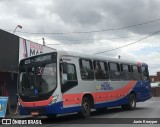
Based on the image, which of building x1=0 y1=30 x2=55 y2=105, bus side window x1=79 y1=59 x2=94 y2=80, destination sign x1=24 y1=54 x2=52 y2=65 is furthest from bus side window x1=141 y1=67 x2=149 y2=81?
destination sign x1=24 y1=54 x2=52 y2=65

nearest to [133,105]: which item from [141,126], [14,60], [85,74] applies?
[85,74]

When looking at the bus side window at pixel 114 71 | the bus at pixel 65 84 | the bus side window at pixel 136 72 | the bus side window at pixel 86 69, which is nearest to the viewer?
the bus at pixel 65 84

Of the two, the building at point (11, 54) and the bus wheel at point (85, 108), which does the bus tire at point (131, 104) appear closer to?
the bus wheel at point (85, 108)

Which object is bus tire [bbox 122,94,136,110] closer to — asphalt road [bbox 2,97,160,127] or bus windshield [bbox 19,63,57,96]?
asphalt road [bbox 2,97,160,127]

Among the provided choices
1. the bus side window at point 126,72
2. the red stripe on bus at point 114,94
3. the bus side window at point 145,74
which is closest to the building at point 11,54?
the red stripe on bus at point 114,94

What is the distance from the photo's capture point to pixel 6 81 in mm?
25000

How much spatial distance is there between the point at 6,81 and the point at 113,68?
27.8 feet

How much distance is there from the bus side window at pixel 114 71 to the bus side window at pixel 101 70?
1.64 feet

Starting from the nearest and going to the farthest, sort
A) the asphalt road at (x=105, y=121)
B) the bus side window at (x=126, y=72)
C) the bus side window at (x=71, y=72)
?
Answer: the asphalt road at (x=105, y=121) → the bus side window at (x=71, y=72) → the bus side window at (x=126, y=72)

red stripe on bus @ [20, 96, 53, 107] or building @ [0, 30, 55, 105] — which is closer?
red stripe on bus @ [20, 96, 53, 107]

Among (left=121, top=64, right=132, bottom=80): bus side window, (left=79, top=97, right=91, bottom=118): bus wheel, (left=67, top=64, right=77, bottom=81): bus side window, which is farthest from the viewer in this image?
(left=121, top=64, right=132, bottom=80): bus side window

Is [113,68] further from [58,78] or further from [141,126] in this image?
[141,126]

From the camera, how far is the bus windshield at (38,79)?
15.3 metres

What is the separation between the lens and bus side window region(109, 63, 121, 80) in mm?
19942
